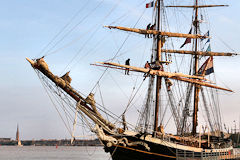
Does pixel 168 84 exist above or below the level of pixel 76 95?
above

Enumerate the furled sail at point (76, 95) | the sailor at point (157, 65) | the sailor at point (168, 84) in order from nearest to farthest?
the furled sail at point (76, 95)
the sailor at point (157, 65)
the sailor at point (168, 84)

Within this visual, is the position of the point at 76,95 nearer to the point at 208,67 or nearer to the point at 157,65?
the point at 157,65

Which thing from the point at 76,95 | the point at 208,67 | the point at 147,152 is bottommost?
the point at 147,152

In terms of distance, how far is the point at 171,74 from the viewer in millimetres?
49031

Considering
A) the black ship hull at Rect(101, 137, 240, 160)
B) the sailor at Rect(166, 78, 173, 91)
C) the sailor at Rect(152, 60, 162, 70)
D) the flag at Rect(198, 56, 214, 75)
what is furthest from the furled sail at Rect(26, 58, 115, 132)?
the flag at Rect(198, 56, 214, 75)

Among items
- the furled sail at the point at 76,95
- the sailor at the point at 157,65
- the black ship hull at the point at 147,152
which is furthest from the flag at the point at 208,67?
the furled sail at the point at 76,95

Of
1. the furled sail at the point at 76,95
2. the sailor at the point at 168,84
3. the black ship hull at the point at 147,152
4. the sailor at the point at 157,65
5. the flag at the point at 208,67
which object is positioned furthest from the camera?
the flag at the point at 208,67

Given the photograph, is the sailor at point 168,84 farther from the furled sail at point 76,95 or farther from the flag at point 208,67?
the furled sail at point 76,95

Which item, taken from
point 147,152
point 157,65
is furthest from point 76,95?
point 157,65

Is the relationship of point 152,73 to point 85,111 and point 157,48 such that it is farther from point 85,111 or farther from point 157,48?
point 85,111

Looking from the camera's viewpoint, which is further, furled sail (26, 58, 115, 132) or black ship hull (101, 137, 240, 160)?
black ship hull (101, 137, 240, 160)

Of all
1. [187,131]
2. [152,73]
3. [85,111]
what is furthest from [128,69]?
[187,131]

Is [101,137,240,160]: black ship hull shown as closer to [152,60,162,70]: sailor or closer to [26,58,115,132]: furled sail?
[26,58,115,132]: furled sail

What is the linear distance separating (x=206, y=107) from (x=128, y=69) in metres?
21.1
